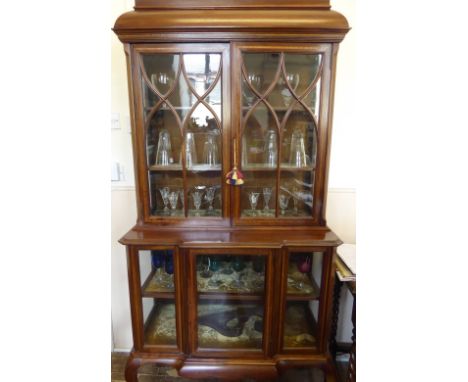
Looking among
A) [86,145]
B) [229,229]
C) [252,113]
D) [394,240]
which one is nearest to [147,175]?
[229,229]

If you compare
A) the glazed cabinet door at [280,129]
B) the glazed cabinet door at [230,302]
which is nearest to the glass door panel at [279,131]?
the glazed cabinet door at [280,129]

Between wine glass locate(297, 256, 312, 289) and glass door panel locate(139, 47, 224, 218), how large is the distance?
42 centimetres

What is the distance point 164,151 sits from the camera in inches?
45.1

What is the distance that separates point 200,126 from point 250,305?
87 centimetres

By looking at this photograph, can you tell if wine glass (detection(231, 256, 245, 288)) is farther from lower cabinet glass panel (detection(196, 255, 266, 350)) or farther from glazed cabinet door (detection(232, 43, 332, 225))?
glazed cabinet door (detection(232, 43, 332, 225))

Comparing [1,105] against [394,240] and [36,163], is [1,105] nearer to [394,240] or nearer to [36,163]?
[36,163]

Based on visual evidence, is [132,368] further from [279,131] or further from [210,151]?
[279,131]

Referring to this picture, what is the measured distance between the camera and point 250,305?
3.70ft

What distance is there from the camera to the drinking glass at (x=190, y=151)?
3.64ft

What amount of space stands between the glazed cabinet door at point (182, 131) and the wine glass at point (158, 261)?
5.7 inches

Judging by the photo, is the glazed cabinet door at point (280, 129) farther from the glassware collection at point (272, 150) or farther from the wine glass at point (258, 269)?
the wine glass at point (258, 269)

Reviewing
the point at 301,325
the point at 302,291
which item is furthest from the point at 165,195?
the point at 301,325

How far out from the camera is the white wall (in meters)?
1.26

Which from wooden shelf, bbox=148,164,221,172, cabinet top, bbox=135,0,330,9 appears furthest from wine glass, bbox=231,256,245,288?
cabinet top, bbox=135,0,330,9
